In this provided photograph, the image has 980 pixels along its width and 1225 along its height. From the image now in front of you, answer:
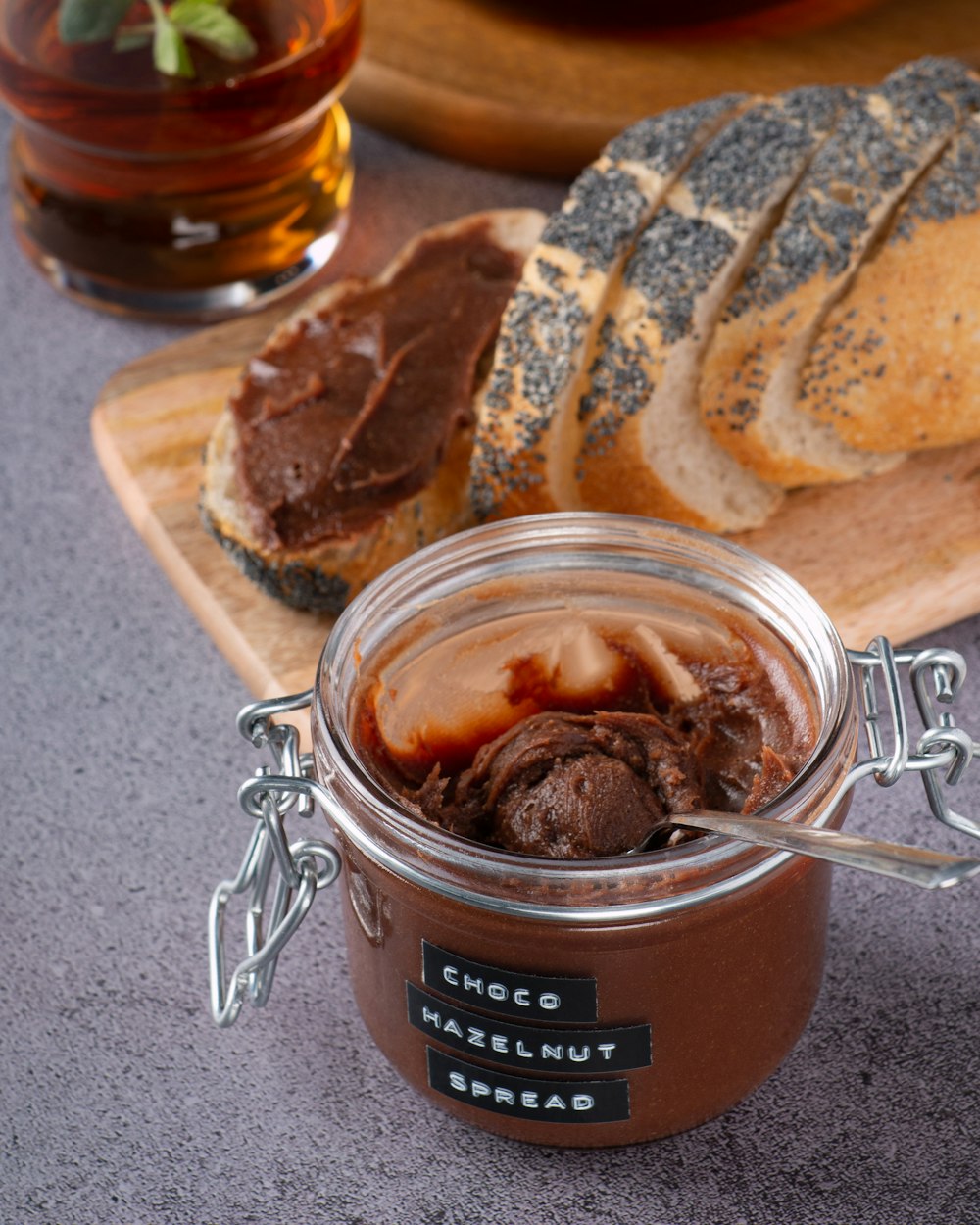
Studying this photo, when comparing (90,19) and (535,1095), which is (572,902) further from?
(90,19)

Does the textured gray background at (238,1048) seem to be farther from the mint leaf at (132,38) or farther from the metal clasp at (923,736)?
the mint leaf at (132,38)

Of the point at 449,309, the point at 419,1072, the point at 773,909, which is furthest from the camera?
the point at 449,309

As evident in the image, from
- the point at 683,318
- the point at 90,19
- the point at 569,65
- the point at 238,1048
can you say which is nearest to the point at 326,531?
the point at 683,318

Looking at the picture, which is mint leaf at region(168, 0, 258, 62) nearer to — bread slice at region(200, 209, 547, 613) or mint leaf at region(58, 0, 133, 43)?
mint leaf at region(58, 0, 133, 43)

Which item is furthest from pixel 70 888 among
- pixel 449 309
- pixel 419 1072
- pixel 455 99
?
pixel 455 99

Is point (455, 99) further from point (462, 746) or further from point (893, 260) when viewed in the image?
point (462, 746)

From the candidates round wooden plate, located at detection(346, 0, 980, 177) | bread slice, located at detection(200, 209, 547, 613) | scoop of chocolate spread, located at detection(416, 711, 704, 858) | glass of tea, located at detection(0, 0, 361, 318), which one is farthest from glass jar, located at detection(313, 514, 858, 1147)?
round wooden plate, located at detection(346, 0, 980, 177)
